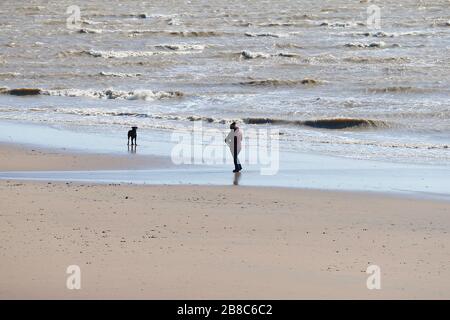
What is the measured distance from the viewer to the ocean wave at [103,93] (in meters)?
33.0

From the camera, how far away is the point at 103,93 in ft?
111

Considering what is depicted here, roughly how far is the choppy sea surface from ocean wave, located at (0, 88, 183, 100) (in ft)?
0.16

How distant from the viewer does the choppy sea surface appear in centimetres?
2619

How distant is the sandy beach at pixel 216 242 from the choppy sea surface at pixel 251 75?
5.89m

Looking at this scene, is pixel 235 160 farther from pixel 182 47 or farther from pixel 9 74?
pixel 182 47

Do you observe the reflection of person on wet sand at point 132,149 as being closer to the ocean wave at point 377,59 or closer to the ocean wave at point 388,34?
the ocean wave at point 377,59

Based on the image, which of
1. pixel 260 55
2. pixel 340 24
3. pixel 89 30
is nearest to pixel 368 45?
pixel 260 55

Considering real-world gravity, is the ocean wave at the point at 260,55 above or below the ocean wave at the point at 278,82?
above

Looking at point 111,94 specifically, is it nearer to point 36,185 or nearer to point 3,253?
point 36,185

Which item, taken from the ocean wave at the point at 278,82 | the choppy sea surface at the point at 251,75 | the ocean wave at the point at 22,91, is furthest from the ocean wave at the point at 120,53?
the ocean wave at the point at 22,91

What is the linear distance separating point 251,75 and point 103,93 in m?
6.65

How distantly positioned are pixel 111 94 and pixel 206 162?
14.5 metres

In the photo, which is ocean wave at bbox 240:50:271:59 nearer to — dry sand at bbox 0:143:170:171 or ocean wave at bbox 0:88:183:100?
ocean wave at bbox 0:88:183:100
